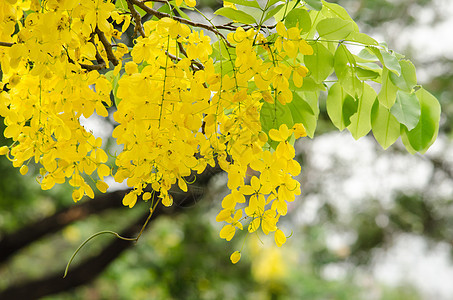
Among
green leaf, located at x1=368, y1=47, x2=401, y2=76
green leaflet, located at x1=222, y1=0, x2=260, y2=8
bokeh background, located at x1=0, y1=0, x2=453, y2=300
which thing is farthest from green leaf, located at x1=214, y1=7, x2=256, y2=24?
bokeh background, located at x1=0, y1=0, x2=453, y2=300

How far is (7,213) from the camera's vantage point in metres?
2.83

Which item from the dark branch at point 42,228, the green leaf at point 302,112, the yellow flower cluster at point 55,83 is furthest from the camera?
the dark branch at point 42,228

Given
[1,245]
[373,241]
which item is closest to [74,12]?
[1,245]

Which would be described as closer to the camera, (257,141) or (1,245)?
(257,141)

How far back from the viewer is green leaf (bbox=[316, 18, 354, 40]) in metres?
0.40

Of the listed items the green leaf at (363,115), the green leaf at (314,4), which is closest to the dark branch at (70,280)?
the green leaf at (363,115)

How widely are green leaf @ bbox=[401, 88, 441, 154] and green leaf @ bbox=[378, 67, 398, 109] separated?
0.22 ft

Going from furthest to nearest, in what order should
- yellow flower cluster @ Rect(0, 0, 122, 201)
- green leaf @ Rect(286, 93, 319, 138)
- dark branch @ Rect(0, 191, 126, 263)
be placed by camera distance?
dark branch @ Rect(0, 191, 126, 263) < green leaf @ Rect(286, 93, 319, 138) < yellow flower cluster @ Rect(0, 0, 122, 201)

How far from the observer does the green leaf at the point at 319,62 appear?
0.41 metres

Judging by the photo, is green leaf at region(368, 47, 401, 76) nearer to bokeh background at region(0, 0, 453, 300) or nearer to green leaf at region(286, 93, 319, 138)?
green leaf at region(286, 93, 319, 138)

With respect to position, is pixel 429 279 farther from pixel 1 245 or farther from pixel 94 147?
pixel 94 147

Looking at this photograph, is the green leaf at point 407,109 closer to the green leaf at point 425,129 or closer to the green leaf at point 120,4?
the green leaf at point 425,129

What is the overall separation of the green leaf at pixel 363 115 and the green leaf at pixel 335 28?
3.6 inches

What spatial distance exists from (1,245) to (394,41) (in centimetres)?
233
